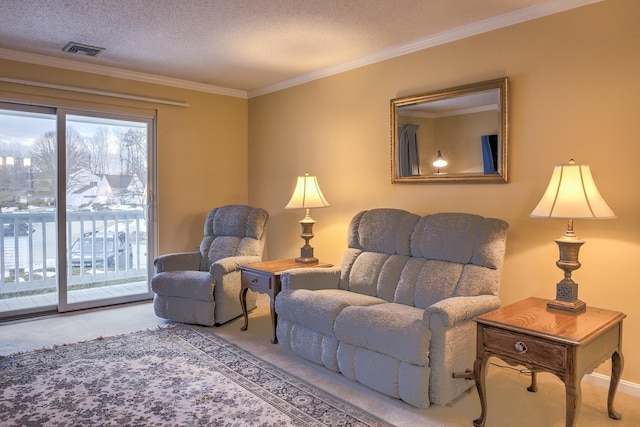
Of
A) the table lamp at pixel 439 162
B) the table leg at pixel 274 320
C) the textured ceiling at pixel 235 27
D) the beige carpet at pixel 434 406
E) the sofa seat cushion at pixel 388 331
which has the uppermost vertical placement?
the textured ceiling at pixel 235 27

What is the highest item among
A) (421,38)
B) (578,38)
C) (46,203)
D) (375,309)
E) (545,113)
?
(421,38)


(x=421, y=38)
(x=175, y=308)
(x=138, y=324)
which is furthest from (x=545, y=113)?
(x=138, y=324)

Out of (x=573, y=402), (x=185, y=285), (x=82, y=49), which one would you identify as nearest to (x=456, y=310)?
(x=573, y=402)

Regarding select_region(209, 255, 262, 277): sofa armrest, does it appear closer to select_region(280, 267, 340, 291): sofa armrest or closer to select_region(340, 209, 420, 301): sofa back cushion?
select_region(280, 267, 340, 291): sofa armrest

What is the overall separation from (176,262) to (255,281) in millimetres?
1061

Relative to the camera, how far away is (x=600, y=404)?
8.26 ft

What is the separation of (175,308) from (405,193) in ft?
7.25

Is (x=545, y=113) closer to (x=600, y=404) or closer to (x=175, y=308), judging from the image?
(x=600, y=404)

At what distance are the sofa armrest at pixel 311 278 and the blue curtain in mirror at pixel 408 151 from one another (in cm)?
→ 99

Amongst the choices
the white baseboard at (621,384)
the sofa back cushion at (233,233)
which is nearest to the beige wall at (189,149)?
the sofa back cushion at (233,233)

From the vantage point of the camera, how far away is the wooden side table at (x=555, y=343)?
6.37 feet

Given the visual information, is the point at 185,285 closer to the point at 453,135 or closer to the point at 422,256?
the point at 422,256

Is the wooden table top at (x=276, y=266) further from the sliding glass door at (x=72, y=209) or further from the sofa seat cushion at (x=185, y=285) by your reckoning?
the sliding glass door at (x=72, y=209)

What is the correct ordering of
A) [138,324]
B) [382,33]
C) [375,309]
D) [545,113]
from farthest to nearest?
[138,324] < [382,33] < [545,113] < [375,309]
